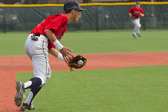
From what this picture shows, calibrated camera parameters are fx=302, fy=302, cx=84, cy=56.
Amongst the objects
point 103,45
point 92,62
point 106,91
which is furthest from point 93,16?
point 106,91

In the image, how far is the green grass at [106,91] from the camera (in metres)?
5.60

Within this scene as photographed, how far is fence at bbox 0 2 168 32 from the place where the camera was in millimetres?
25609

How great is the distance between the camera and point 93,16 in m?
26.5

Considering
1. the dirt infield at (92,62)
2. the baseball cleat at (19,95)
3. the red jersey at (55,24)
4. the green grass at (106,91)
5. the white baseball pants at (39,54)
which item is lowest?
the dirt infield at (92,62)

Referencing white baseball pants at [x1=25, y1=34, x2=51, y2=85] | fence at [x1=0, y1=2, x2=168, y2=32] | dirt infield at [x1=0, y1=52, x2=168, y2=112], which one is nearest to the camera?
white baseball pants at [x1=25, y1=34, x2=51, y2=85]

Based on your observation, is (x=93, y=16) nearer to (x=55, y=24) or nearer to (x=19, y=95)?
(x=55, y=24)

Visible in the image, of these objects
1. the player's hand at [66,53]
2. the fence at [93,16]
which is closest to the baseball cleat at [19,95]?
the player's hand at [66,53]

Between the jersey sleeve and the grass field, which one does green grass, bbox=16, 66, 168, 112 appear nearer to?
the grass field

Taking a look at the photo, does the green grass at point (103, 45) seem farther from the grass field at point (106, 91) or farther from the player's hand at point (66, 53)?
the player's hand at point (66, 53)

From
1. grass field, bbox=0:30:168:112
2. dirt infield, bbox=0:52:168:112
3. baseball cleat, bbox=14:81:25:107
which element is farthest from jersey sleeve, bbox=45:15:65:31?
dirt infield, bbox=0:52:168:112

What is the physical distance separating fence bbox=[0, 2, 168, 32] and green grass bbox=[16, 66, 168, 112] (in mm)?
17117

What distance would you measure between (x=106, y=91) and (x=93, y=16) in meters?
20.1

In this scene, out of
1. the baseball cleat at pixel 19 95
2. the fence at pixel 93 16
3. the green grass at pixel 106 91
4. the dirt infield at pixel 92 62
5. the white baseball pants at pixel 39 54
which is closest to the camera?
the baseball cleat at pixel 19 95

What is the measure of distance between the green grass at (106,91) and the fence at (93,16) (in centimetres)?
1712
